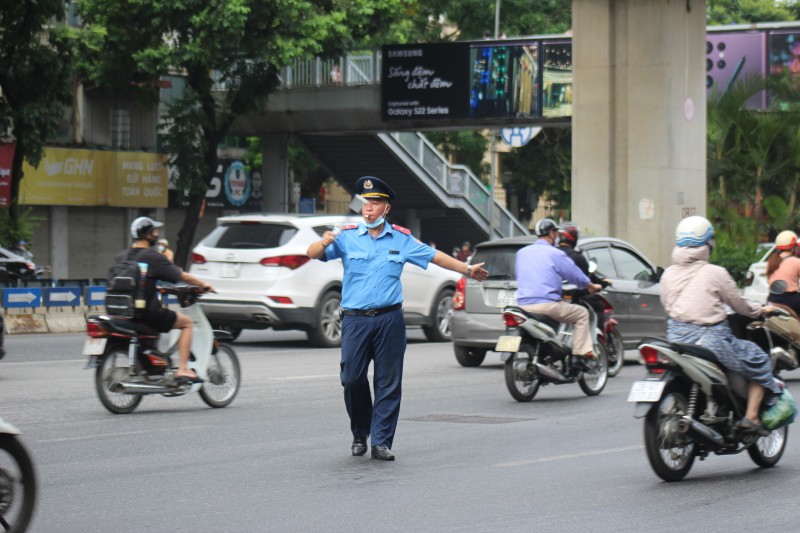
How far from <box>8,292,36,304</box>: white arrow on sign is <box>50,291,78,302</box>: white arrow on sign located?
0.52 m

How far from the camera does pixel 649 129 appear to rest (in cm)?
2867

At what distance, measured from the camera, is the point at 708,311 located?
862 centimetres

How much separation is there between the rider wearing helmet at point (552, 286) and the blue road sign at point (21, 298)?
11.6 meters

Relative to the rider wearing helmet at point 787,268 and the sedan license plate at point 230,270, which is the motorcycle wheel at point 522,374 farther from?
the sedan license plate at point 230,270

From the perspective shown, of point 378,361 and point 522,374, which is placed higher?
point 378,361

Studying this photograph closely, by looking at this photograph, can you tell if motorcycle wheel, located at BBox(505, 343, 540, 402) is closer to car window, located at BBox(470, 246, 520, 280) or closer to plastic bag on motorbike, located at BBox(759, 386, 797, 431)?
car window, located at BBox(470, 246, 520, 280)

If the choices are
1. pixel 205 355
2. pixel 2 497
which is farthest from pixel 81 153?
pixel 2 497

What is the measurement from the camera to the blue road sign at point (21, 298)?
22.5 m

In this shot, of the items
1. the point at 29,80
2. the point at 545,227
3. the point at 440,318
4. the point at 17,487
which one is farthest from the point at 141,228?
the point at 29,80

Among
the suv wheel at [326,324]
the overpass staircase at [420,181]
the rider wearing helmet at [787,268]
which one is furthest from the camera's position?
the overpass staircase at [420,181]

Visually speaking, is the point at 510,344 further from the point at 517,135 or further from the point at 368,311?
the point at 517,135

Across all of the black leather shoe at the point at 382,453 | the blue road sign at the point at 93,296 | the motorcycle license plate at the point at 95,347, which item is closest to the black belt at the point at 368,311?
the black leather shoe at the point at 382,453

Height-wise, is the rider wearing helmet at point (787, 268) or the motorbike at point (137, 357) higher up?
the rider wearing helmet at point (787, 268)

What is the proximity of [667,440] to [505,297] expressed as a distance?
8114 mm
